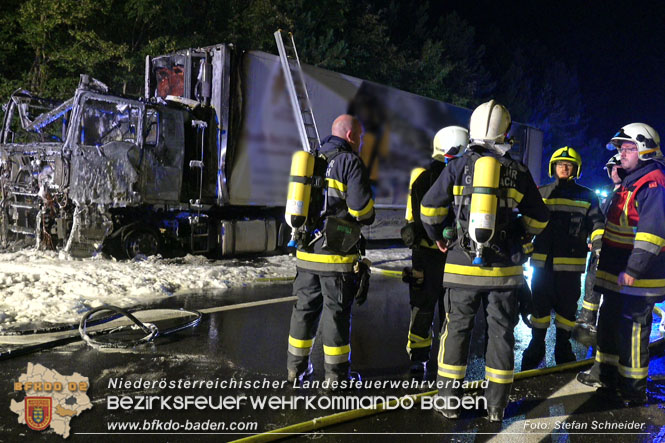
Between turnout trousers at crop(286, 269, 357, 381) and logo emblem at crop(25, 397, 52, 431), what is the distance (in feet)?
5.25

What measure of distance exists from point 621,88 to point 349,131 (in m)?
52.2

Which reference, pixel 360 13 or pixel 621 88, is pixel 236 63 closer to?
pixel 360 13

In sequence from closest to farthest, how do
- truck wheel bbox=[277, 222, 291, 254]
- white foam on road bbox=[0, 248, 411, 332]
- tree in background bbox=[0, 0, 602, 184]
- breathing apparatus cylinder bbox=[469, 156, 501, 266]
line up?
breathing apparatus cylinder bbox=[469, 156, 501, 266]
white foam on road bbox=[0, 248, 411, 332]
truck wheel bbox=[277, 222, 291, 254]
tree in background bbox=[0, 0, 602, 184]

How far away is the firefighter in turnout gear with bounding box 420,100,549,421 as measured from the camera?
340 centimetres

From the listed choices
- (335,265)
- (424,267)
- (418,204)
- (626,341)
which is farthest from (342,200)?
(626,341)

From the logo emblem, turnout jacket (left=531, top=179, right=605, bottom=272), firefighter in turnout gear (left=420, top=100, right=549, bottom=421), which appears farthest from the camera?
turnout jacket (left=531, top=179, right=605, bottom=272)

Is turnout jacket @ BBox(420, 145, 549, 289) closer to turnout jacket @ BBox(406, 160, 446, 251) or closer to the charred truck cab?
turnout jacket @ BBox(406, 160, 446, 251)

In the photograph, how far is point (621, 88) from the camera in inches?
1881

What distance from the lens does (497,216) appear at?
11.2 ft

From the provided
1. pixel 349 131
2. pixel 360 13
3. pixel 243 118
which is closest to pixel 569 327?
pixel 349 131

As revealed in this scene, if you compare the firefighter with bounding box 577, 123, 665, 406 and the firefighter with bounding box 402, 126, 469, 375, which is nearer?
the firefighter with bounding box 577, 123, 665, 406

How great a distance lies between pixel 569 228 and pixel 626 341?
1.07 meters

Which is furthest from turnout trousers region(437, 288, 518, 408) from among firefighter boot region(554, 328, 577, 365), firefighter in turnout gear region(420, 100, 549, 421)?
firefighter boot region(554, 328, 577, 365)

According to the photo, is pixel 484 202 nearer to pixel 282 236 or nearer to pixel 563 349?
pixel 563 349
